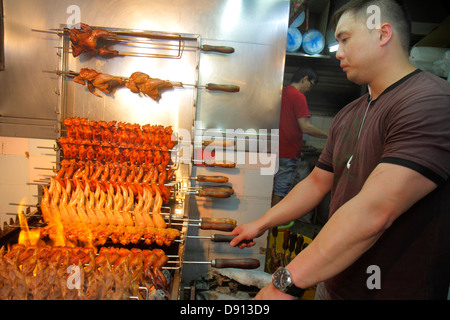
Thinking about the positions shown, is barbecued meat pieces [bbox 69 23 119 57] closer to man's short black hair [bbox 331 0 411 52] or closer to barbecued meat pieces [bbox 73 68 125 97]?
barbecued meat pieces [bbox 73 68 125 97]

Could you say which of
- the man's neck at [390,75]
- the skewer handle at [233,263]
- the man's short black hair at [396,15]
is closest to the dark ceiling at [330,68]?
the man's short black hair at [396,15]

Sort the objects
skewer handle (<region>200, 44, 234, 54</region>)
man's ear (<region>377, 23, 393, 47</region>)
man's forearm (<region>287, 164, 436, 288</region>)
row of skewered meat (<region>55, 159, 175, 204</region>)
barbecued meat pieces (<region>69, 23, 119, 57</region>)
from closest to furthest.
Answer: man's forearm (<region>287, 164, 436, 288</region>) → man's ear (<region>377, 23, 393, 47</region>) → row of skewered meat (<region>55, 159, 175, 204</region>) → barbecued meat pieces (<region>69, 23, 119, 57</region>) → skewer handle (<region>200, 44, 234, 54</region>)

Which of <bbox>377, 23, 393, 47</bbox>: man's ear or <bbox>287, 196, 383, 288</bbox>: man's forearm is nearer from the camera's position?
<bbox>287, 196, 383, 288</bbox>: man's forearm

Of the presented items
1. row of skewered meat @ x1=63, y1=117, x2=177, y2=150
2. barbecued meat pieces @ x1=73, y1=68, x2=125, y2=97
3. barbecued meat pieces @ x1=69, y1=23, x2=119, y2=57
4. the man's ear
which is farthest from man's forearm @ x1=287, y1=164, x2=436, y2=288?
barbecued meat pieces @ x1=69, y1=23, x2=119, y2=57

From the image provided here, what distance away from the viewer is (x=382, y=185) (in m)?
1.34

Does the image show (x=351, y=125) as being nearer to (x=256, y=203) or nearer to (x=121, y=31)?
(x=256, y=203)

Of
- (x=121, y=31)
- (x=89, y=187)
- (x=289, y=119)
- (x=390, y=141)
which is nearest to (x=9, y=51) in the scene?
(x=121, y=31)

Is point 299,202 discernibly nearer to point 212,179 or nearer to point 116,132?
point 212,179

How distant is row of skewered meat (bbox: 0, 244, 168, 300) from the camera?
1741 millimetres

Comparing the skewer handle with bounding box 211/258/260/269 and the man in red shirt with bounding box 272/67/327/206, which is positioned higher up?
the man in red shirt with bounding box 272/67/327/206

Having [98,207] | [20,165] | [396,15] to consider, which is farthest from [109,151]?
[396,15]

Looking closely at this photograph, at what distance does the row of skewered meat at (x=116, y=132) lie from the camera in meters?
3.41

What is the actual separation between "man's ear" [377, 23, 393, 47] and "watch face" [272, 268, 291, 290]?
138cm

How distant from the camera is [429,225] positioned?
5.29 feet
